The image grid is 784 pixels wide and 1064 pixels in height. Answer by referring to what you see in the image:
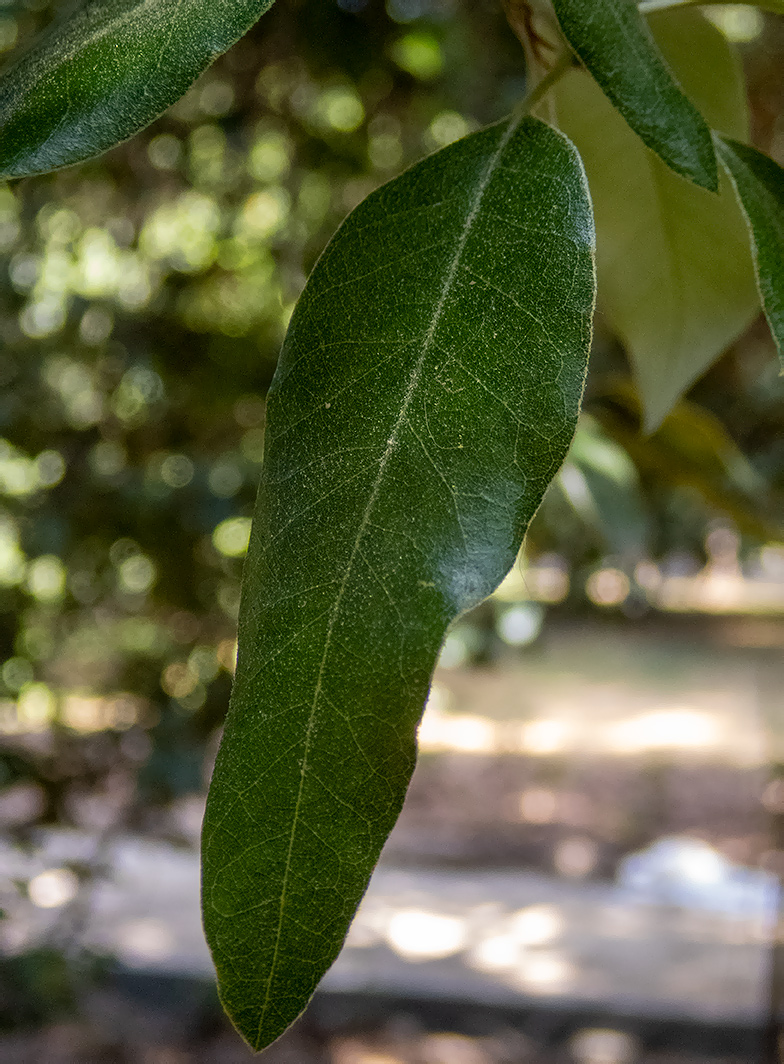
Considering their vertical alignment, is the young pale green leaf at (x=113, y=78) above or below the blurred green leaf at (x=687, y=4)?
above

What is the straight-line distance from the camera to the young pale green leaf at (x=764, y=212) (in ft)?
0.98

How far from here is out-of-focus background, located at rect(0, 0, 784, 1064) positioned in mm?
1238

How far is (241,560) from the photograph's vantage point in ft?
4.38

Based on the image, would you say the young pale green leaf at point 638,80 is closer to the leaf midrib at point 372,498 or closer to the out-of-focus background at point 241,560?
the leaf midrib at point 372,498

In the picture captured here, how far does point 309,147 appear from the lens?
137cm

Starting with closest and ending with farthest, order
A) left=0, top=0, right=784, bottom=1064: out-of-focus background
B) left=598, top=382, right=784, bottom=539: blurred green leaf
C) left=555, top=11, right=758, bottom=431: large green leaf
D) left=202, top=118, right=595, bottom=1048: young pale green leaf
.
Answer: left=202, top=118, right=595, bottom=1048: young pale green leaf < left=555, top=11, right=758, bottom=431: large green leaf < left=598, top=382, right=784, bottom=539: blurred green leaf < left=0, top=0, right=784, bottom=1064: out-of-focus background

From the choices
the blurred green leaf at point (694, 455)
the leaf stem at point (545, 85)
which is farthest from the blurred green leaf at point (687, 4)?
the blurred green leaf at point (694, 455)

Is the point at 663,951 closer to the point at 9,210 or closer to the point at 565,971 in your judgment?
the point at 565,971

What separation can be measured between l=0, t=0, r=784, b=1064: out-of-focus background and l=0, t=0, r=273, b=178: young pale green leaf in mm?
428

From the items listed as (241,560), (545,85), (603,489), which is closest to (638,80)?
(545,85)

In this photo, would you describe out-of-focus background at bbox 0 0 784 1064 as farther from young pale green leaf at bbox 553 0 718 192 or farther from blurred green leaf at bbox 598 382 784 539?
young pale green leaf at bbox 553 0 718 192

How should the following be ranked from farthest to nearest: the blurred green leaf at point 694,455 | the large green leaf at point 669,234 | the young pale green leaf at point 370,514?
the blurred green leaf at point 694,455, the large green leaf at point 669,234, the young pale green leaf at point 370,514

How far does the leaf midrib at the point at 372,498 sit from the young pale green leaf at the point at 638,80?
0.16 ft

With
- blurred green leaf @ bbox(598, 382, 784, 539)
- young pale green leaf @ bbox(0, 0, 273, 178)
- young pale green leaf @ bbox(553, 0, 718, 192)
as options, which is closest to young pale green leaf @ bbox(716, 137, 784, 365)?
young pale green leaf @ bbox(553, 0, 718, 192)
